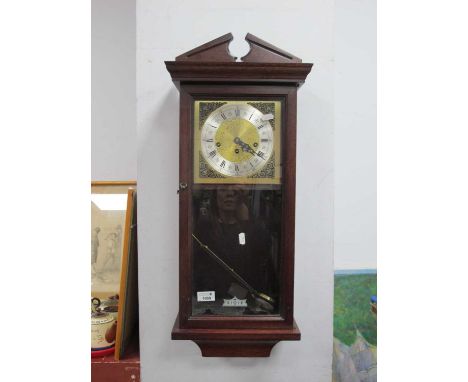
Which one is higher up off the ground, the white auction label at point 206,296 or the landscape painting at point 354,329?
the white auction label at point 206,296

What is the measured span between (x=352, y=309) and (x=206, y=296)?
550 millimetres

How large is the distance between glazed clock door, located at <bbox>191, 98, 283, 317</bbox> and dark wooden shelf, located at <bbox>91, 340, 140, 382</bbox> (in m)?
0.32

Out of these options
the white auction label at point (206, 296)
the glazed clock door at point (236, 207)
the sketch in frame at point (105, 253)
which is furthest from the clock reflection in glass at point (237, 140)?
the sketch in frame at point (105, 253)

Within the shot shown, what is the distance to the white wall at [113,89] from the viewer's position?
1.21 metres

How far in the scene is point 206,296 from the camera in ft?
2.92

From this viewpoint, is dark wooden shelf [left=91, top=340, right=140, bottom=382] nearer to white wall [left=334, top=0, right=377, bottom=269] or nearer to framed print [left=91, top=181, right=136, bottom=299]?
framed print [left=91, top=181, right=136, bottom=299]

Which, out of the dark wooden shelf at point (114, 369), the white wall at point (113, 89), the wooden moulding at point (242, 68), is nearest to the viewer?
the wooden moulding at point (242, 68)

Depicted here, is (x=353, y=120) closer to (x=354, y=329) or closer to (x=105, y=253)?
(x=354, y=329)

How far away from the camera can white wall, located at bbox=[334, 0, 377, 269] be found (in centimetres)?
110

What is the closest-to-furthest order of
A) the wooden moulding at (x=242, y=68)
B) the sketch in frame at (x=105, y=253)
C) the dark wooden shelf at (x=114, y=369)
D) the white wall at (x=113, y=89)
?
the wooden moulding at (x=242, y=68), the dark wooden shelf at (x=114, y=369), the sketch in frame at (x=105, y=253), the white wall at (x=113, y=89)

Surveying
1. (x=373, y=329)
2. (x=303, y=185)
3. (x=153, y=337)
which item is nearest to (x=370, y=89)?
(x=303, y=185)

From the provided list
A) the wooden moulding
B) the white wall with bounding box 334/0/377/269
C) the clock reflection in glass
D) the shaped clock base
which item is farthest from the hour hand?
the shaped clock base

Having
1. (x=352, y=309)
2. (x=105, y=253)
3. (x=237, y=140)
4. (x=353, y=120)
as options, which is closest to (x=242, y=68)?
(x=237, y=140)

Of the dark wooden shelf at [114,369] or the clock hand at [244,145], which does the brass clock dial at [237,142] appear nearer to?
the clock hand at [244,145]
